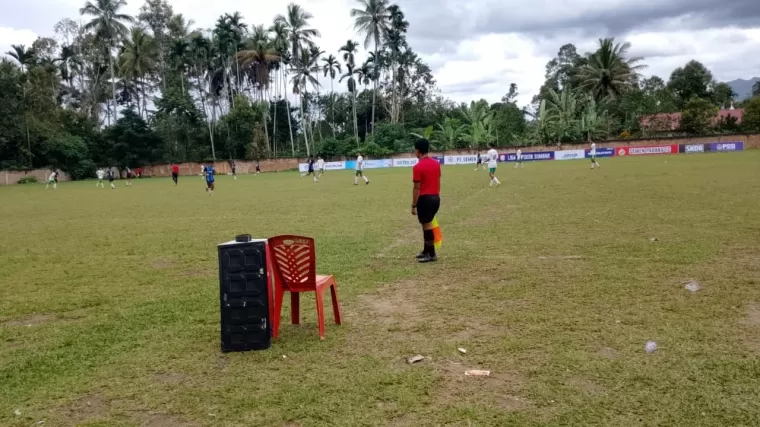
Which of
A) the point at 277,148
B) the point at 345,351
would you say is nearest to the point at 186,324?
the point at 345,351

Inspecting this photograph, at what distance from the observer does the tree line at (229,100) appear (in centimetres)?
5909

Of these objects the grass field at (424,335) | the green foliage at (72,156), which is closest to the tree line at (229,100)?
the green foliage at (72,156)

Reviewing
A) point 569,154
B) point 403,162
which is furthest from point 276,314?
point 569,154

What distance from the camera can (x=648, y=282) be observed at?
702 centimetres

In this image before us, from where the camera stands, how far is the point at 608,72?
66.1 meters

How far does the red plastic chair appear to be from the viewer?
17.7 feet

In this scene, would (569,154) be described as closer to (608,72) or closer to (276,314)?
(608,72)

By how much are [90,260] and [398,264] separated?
5.81m

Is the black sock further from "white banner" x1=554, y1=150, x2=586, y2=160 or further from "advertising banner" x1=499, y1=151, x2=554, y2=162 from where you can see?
"white banner" x1=554, y1=150, x2=586, y2=160

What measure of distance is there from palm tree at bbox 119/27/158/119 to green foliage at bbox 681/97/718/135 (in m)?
57.8

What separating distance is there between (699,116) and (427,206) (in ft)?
192

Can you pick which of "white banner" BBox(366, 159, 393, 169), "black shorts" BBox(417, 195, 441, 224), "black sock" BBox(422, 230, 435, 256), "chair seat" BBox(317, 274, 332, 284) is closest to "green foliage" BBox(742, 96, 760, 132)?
"white banner" BBox(366, 159, 393, 169)

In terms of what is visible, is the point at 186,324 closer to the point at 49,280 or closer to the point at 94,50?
the point at 49,280

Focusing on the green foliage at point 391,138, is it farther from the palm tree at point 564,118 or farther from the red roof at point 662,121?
the red roof at point 662,121
